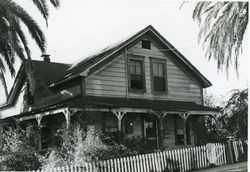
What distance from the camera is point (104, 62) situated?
2102 cm

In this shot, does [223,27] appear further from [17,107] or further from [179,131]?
[17,107]

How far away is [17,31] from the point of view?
1705 cm

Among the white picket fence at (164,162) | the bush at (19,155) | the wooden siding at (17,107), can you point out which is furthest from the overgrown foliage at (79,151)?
the wooden siding at (17,107)

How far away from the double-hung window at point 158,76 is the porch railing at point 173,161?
18.2 feet

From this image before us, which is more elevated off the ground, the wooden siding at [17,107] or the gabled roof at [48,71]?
→ the gabled roof at [48,71]

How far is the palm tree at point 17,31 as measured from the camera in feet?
53.7

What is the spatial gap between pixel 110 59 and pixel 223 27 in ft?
26.5

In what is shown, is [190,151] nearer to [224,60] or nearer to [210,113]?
[224,60]

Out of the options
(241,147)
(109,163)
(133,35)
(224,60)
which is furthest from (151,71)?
(109,163)

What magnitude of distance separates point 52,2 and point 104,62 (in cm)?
553

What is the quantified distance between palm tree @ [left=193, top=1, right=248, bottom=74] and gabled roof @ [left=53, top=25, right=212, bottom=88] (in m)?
6.23

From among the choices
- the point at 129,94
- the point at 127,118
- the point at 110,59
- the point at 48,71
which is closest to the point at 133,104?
the point at 127,118

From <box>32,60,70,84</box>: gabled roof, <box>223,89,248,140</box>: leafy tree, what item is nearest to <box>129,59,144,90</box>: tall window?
<box>32,60,70,84</box>: gabled roof

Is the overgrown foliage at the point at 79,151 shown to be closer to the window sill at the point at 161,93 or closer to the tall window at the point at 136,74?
the tall window at the point at 136,74
